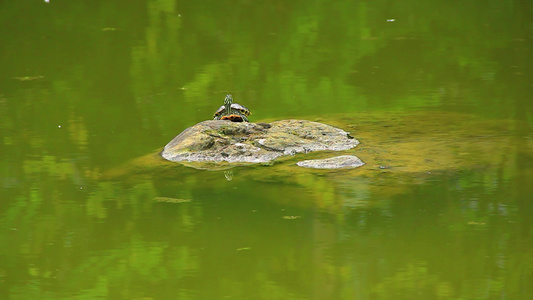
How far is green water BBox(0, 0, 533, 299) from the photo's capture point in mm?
4133

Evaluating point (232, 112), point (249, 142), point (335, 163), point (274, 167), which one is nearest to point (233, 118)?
point (232, 112)

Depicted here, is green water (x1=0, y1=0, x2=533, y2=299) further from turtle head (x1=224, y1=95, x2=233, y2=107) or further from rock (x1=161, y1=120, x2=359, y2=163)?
turtle head (x1=224, y1=95, x2=233, y2=107)

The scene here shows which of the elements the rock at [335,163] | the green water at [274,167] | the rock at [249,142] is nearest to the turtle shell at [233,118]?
the rock at [249,142]

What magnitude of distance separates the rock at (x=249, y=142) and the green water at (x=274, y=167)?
0.16 metres

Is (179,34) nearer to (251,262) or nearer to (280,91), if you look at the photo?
(280,91)

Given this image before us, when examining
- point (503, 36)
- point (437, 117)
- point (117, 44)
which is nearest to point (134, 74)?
point (117, 44)

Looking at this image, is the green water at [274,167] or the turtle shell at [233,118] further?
the turtle shell at [233,118]

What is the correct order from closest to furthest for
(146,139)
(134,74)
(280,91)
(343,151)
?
(343,151) → (146,139) → (280,91) → (134,74)

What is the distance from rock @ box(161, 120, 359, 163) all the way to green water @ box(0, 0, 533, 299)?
16cm

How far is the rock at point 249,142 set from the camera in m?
5.82

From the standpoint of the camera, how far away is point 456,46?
960 centimetres

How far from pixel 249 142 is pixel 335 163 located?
708 millimetres

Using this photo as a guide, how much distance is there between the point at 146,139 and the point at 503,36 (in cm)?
524

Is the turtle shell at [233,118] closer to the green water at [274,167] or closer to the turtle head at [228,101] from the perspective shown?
the turtle head at [228,101]
